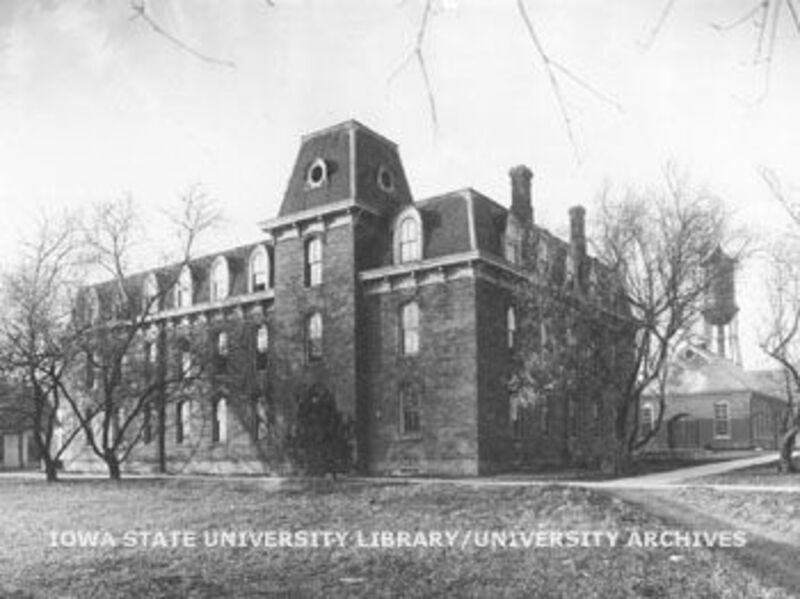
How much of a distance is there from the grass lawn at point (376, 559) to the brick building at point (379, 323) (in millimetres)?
10181

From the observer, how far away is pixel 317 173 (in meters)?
30.1

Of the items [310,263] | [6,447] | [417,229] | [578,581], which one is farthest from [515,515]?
[6,447]

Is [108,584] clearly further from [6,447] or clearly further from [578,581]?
[6,447]

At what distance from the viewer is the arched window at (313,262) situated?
2962 centimetres

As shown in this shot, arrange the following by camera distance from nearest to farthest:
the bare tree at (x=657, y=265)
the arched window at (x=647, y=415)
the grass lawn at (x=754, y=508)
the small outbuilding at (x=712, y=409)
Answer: the grass lawn at (x=754, y=508)
the bare tree at (x=657, y=265)
the small outbuilding at (x=712, y=409)
the arched window at (x=647, y=415)

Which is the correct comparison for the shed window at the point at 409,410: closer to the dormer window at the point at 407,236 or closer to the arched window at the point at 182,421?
the dormer window at the point at 407,236

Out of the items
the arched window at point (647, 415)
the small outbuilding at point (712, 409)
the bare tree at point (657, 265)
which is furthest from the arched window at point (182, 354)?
the arched window at point (647, 415)

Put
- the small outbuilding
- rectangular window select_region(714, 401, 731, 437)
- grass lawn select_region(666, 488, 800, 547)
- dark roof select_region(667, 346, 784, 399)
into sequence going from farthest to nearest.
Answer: dark roof select_region(667, 346, 784, 399) < rectangular window select_region(714, 401, 731, 437) < the small outbuilding < grass lawn select_region(666, 488, 800, 547)

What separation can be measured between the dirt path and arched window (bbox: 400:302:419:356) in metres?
11.3

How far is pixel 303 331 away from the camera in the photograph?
98.2ft

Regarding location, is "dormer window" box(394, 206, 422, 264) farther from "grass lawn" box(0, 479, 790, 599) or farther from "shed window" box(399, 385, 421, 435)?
"grass lawn" box(0, 479, 790, 599)

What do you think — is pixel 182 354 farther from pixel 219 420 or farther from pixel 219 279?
pixel 219 279

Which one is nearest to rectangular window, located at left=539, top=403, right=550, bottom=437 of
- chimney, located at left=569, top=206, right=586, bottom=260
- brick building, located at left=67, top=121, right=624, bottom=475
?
brick building, located at left=67, top=121, right=624, bottom=475

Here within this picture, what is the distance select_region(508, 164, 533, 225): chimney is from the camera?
32031 mm
